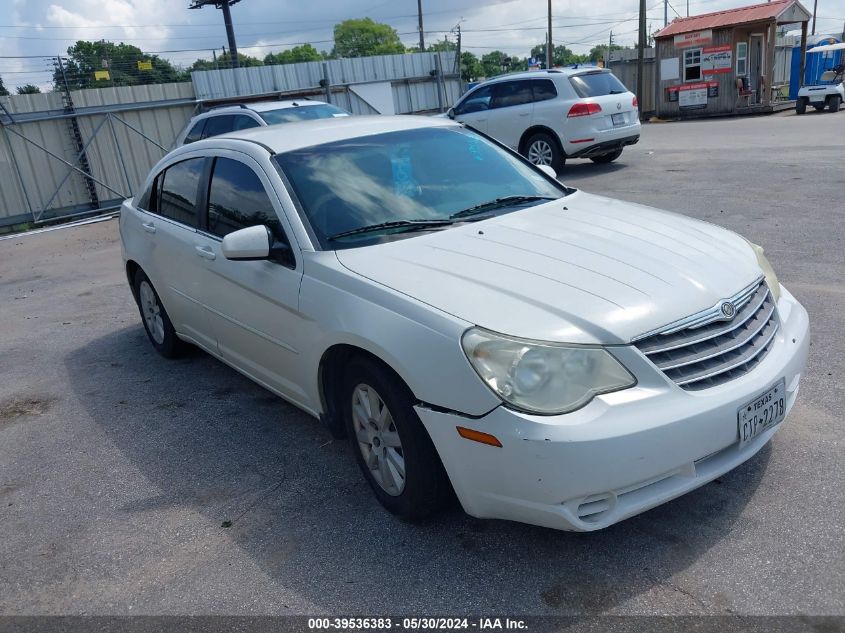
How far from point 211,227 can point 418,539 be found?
7.72 feet

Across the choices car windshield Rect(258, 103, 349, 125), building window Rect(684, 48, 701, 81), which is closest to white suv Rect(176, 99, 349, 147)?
car windshield Rect(258, 103, 349, 125)

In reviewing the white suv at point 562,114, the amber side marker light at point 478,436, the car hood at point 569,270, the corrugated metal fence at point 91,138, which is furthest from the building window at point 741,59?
the amber side marker light at point 478,436

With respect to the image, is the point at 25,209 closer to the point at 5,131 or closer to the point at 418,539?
the point at 5,131

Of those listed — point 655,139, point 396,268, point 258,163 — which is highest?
point 258,163

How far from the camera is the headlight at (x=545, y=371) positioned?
2648 millimetres

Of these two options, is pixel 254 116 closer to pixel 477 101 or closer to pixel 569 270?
pixel 477 101

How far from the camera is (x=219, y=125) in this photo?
39.9 ft

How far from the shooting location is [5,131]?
46.1 ft

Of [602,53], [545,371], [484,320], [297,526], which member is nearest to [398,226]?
[484,320]

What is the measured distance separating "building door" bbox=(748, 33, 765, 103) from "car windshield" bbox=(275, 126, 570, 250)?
23.1 meters

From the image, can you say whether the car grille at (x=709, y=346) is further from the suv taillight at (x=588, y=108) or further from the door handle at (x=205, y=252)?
the suv taillight at (x=588, y=108)

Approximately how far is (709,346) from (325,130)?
2.58 m

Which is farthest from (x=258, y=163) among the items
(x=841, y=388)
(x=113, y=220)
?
(x=113, y=220)

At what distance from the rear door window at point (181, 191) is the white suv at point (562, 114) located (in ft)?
28.9
